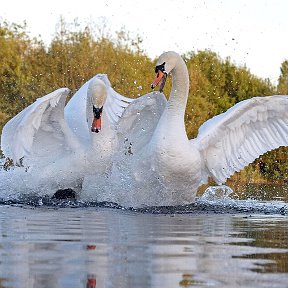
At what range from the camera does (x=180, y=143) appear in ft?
42.7

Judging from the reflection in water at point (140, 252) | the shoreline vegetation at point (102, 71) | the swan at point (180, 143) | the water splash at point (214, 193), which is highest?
the shoreline vegetation at point (102, 71)

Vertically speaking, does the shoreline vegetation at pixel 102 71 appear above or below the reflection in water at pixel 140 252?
above

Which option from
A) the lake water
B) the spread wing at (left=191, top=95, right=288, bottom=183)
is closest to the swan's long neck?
the spread wing at (left=191, top=95, right=288, bottom=183)

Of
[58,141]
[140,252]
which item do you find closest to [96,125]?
[58,141]

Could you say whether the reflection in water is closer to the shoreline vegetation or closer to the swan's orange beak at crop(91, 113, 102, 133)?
the swan's orange beak at crop(91, 113, 102, 133)

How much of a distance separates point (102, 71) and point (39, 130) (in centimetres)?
2230

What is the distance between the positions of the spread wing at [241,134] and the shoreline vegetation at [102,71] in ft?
63.6

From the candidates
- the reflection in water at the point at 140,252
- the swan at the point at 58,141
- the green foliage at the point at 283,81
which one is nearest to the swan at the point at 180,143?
the swan at the point at 58,141

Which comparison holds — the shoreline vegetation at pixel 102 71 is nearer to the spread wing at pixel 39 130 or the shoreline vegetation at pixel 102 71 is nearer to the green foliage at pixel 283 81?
the green foliage at pixel 283 81

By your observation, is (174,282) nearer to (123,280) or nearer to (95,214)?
(123,280)

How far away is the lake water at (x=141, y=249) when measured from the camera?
5441 mm

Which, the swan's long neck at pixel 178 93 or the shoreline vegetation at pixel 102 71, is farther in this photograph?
the shoreline vegetation at pixel 102 71

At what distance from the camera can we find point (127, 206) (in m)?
13.1

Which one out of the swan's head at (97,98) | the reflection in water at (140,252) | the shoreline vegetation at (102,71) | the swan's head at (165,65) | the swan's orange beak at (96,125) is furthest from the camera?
the shoreline vegetation at (102,71)
